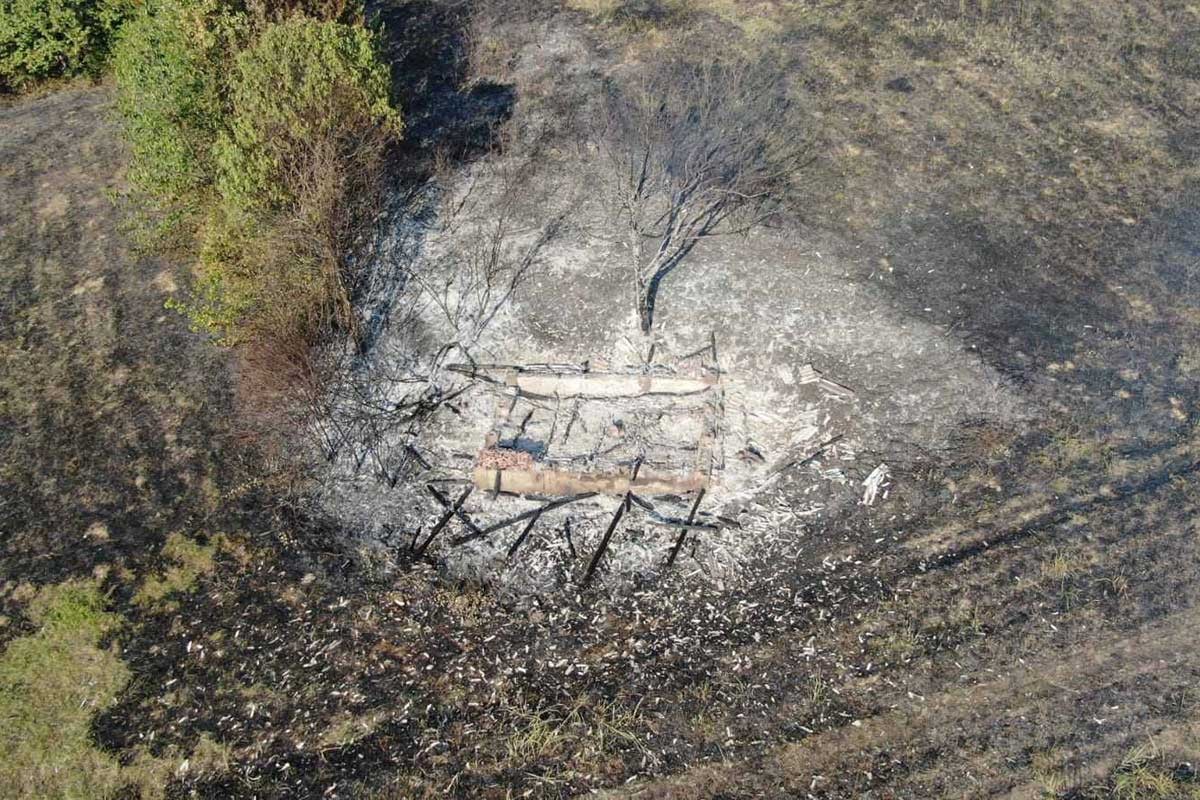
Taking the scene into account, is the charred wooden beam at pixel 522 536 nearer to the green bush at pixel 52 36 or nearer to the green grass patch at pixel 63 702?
the green grass patch at pixel 63 702

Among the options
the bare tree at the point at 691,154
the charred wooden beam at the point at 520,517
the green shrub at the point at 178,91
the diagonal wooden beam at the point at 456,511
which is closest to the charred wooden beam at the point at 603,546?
the charred wooden beam at the point at 520,517

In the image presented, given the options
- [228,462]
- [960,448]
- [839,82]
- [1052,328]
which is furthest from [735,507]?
[839,82]

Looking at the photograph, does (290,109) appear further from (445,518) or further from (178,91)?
(445,518)

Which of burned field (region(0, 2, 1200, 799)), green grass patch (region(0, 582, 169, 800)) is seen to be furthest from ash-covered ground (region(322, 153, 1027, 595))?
green grass patch (region(0, 582, 169, 800))

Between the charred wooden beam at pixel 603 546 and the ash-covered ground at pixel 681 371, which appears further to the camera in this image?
the ash-covered ground at pixel 681 371

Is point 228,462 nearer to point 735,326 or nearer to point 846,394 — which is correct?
point 735,326

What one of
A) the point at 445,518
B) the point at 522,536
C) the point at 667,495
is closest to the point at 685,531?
the point at 667,495
